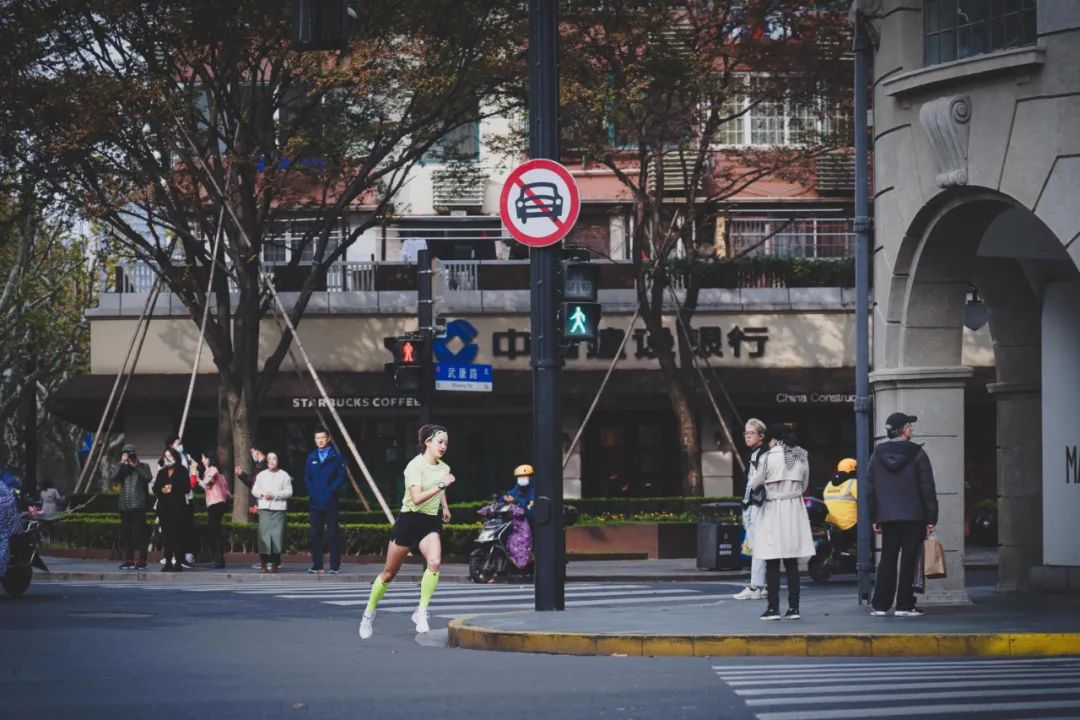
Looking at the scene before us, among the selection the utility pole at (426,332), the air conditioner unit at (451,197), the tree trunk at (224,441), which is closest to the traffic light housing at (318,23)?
the utility pole at (426,332)

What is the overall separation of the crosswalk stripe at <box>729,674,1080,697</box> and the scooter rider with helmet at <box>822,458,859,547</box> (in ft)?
44.2

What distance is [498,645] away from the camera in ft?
50.1

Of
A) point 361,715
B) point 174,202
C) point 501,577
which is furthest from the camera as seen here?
point 174,202

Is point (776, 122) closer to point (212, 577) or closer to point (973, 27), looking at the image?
point (212, 577)

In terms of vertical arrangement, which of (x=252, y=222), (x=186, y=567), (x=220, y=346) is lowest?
(x=186, y=567)

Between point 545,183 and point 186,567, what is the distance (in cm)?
1258

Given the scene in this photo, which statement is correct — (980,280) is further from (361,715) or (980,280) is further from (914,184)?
(361,715)

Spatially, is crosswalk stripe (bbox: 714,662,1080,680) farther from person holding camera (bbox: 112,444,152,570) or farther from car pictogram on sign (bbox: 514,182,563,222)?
person holding camera (bbox: 112,444,152,570)

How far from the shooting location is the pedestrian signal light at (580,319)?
17.4 m

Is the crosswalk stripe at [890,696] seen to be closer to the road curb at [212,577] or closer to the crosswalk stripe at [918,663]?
the crosswalk stripe at [918,663]

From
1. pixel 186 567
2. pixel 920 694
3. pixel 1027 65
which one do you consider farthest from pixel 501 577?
pixel 920 694

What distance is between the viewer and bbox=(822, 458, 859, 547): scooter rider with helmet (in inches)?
997

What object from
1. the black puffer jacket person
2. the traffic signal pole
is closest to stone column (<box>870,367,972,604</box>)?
the black puffer jacket person

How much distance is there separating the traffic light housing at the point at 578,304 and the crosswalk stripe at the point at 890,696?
22.2 feet
